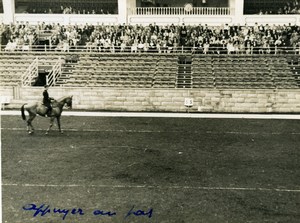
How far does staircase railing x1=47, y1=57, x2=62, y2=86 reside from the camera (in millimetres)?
27481

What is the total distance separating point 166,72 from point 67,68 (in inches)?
262

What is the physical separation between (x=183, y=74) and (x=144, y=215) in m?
19.3

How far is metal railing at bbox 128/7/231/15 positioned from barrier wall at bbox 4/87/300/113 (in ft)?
33.5

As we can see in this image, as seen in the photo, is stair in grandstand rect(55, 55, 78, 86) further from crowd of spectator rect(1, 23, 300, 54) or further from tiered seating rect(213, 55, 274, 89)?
tiered seating rect(213, 55, 274, 89)

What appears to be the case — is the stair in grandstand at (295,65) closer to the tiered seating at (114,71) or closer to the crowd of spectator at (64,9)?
the tiered seating at (114,71)

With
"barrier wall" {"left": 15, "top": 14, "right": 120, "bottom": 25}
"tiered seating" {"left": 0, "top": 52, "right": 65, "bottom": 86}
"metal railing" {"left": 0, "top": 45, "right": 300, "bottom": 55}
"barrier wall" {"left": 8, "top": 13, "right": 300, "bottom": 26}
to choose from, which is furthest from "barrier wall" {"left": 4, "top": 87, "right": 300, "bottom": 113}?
"barrier wall" {"left": 15, "top": 14, "right": 120, "bottom": 25}

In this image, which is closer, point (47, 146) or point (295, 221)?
point (295, 221)

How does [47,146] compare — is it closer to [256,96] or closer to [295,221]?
[295,221]

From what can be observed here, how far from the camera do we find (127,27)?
3042cm

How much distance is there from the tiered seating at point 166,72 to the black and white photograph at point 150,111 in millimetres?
72

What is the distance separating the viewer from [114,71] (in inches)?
1095

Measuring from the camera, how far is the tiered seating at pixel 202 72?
88.0ft

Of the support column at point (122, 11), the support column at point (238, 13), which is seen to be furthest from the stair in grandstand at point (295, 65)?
the support column at point (122, 11)

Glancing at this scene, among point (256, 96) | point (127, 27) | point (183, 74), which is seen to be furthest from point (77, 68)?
point (256, 96)
